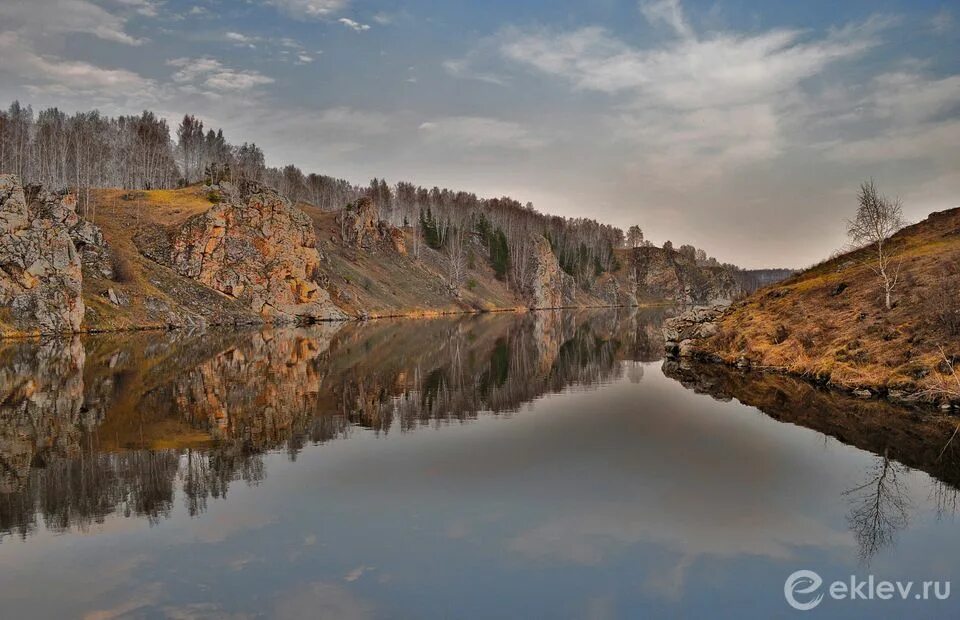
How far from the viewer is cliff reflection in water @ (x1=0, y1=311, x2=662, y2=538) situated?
15.9 m

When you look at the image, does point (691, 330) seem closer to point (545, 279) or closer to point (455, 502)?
point (455, 502)

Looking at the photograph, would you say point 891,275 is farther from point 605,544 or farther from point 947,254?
point 605,544

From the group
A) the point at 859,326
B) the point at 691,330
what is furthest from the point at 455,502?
the point at 691,330

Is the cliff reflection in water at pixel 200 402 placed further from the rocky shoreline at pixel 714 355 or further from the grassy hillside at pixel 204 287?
the grassy hillside at pixel 204 287

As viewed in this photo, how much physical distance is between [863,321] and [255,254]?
8153 cm

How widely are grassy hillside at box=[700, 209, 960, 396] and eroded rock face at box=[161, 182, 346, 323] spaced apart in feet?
218

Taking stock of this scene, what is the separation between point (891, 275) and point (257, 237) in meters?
83.4

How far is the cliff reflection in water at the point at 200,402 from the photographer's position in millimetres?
15922

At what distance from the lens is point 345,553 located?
12008mm

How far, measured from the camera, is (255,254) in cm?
9475

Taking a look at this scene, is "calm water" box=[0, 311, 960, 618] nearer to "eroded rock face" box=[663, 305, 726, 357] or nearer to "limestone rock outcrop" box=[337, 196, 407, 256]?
"eroded rock face" box=[663, 305, 726, 357]

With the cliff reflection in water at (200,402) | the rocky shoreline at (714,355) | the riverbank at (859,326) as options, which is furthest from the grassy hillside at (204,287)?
the riverbank at (859,326)

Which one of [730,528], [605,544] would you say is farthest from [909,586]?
[605,544]

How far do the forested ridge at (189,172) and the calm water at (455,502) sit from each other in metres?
83.7
